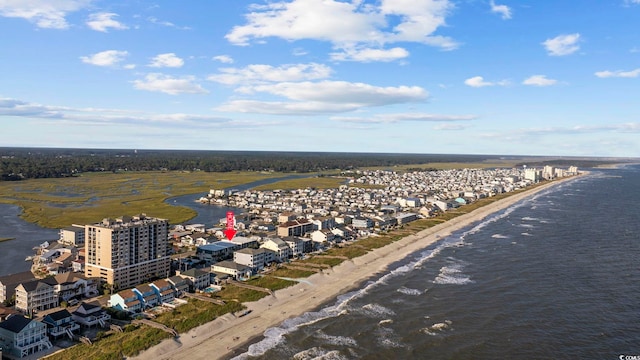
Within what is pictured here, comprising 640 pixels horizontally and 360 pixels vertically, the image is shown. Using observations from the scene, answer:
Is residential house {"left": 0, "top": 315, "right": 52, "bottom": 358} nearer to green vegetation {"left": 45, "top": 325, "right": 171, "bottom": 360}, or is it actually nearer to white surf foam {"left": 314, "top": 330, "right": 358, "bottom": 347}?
green vegetation {"left": 45, "top": 325, "right": 171, "bottom": 360}

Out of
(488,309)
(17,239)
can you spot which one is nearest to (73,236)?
(17,239)

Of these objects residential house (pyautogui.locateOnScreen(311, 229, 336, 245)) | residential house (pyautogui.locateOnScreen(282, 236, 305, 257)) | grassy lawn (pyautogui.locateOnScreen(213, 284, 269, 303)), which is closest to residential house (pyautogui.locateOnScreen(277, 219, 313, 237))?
residential house (pyautogui.locateOnScreen(311, 229, 336, 245))

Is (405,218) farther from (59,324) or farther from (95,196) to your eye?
(95,196)

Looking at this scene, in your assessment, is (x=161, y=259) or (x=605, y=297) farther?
(x=161, y=259)

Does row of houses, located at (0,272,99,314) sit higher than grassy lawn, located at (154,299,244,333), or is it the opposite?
row of houses, located at (0,272,99,314)

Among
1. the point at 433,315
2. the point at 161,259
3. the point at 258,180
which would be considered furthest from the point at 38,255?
the point at 258,180

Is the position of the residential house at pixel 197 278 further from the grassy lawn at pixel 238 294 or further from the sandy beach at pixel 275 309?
the sandy beach at pixel 275 309

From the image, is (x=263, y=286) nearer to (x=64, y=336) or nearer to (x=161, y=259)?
(x=161, y=259)
